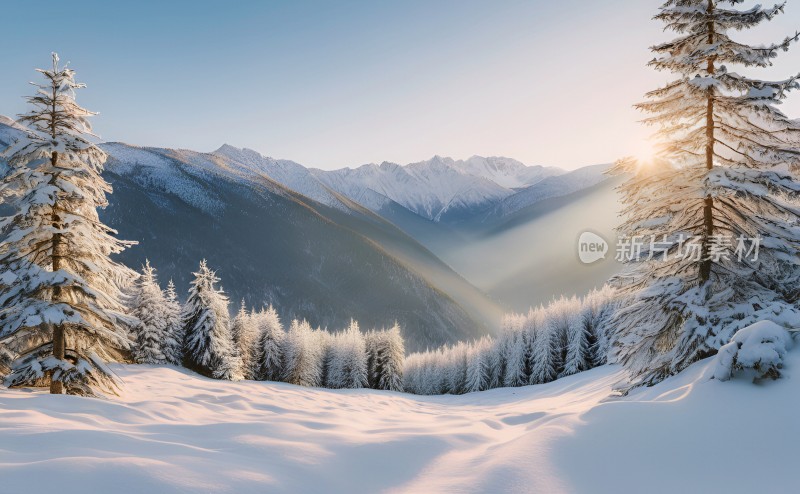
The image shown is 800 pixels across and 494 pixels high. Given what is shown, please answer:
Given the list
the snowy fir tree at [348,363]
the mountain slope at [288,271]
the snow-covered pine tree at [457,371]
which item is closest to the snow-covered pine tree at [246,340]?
the snowy fir tree at [348,363]

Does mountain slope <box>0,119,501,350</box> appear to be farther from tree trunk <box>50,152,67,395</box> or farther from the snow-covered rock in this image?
the snow-covered rock

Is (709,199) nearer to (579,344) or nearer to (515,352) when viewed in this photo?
(579,344)

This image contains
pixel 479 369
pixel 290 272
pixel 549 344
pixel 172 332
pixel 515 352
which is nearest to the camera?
pixel 172 332

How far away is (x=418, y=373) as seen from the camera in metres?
65.0

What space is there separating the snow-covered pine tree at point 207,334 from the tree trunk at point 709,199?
33.0 meters

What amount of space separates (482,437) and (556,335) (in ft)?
140

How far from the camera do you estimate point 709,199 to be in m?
9.26

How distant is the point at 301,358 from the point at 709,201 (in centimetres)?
4460

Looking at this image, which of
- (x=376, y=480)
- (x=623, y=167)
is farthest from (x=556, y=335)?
(x=376, y=480)

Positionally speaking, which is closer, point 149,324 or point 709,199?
point 709,199

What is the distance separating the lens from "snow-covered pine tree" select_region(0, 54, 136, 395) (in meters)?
10.3

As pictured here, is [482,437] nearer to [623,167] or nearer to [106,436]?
[106,436]

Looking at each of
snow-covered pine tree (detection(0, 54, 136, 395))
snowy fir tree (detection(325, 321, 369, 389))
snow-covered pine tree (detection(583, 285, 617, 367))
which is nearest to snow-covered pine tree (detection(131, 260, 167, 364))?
snow-covered pine tree (detection(0, 54, 136, 395))

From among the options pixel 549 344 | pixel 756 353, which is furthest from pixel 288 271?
pixel 756 353
